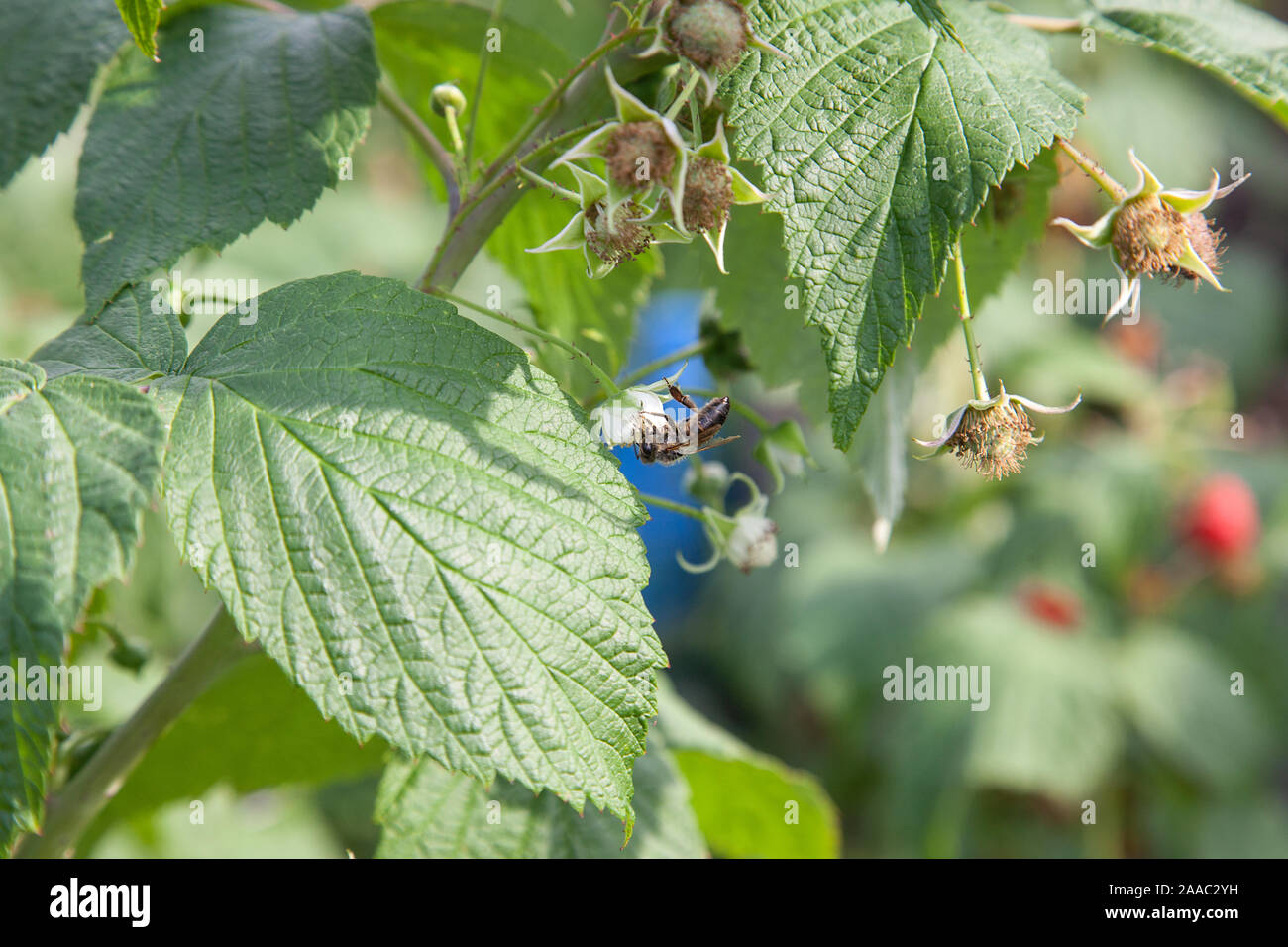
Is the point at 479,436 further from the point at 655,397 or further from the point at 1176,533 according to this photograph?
the point at 1176,533

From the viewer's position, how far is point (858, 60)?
655 millimetres

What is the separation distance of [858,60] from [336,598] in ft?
1.44

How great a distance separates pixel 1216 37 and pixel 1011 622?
2.09 m

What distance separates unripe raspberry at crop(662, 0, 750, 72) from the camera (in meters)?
0.59

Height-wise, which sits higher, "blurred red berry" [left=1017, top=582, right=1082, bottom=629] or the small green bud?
the small green bud

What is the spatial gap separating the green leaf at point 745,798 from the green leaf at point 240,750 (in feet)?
1.06

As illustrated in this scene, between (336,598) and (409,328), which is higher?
(409,328)

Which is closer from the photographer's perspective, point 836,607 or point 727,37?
point 727,37

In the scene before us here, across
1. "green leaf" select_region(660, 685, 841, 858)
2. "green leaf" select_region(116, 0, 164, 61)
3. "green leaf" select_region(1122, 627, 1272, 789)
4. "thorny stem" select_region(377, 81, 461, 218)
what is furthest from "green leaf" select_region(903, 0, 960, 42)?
"green leaf" select_region(1122, 627, 1272, 789)

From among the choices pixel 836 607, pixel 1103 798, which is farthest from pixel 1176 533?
pixel 836 607

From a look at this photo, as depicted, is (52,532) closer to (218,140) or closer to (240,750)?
(218,140)

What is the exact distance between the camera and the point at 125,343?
69 centimetres

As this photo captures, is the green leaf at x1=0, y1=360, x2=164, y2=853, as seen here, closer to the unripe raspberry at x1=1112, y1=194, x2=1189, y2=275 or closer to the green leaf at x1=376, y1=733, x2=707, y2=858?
the green leaf at x1=376, y1=733, x2=707, y2=858

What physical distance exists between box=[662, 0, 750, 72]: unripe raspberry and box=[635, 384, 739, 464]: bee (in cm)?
21
